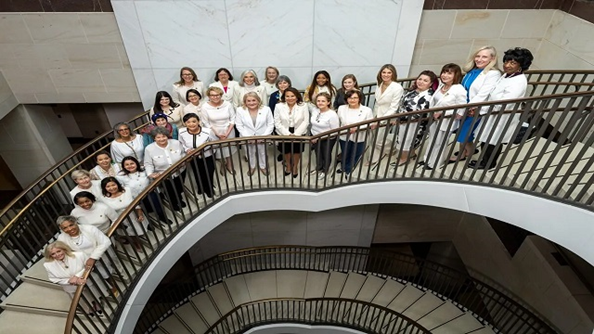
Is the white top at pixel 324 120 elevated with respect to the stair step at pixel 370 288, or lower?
elevated

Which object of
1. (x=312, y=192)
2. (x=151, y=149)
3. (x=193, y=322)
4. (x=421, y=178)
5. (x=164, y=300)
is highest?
(x=151, y=149)

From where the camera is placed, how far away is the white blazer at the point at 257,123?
554 cm

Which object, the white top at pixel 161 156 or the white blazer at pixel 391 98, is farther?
the white blazer at pixel 391 98

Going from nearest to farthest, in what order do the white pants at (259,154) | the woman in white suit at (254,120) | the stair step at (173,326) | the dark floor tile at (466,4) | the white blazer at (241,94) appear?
the woman in white suit at (254,120) < the white pants at (259,154) < the white blazer at (241,94) < the dark floor tile at (466,4) < the stair step at (173,326)

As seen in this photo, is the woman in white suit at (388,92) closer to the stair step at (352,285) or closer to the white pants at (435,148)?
the white pants at (435,148)

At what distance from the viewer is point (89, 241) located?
14.1 ft

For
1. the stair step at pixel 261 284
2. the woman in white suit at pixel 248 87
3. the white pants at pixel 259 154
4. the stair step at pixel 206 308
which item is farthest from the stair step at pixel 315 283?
the woman in white suit at pixel 248 87

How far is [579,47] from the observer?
6355mm

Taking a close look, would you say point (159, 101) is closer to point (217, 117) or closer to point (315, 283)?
point (217, 117)

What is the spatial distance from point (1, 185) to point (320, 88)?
31.4ft

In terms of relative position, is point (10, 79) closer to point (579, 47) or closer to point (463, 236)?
point (579, 47)

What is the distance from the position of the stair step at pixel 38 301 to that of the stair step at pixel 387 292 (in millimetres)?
6831

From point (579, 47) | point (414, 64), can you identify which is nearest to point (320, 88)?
point (414, 64)

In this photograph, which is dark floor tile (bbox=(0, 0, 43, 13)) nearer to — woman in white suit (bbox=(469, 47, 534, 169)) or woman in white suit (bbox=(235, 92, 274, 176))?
woman in white suit (bbox=(235, 92, 274, 176))
